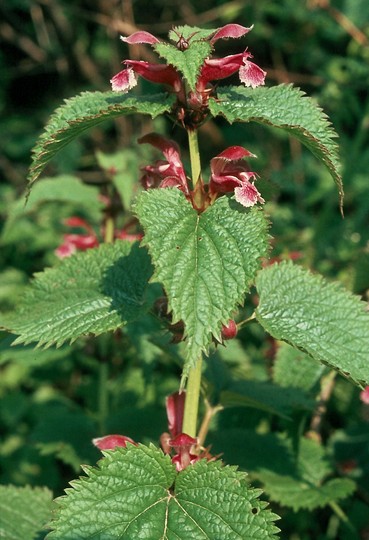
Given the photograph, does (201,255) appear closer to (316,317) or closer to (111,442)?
(316,317)

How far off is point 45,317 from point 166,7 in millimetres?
5120

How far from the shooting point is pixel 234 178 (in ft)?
4.47

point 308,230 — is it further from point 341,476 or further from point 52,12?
point 52,12

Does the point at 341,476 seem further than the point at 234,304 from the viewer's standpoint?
Yes

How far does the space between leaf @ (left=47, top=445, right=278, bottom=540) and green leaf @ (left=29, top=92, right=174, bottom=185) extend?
1.65 ft

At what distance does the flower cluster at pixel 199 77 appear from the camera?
1344mm

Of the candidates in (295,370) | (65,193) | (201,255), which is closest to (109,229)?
(65,193)

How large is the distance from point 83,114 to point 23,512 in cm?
93

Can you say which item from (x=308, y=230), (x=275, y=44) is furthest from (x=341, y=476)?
(x=275, y=44)

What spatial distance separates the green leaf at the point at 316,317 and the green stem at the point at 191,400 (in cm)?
16

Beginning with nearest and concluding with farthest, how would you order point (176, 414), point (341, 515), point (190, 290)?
point (190, 290) < point (176, 414) < point (341, 515)

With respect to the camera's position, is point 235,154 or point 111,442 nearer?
point 235,154

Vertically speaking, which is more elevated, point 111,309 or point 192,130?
point 192,130

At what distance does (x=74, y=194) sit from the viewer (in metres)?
2.63
